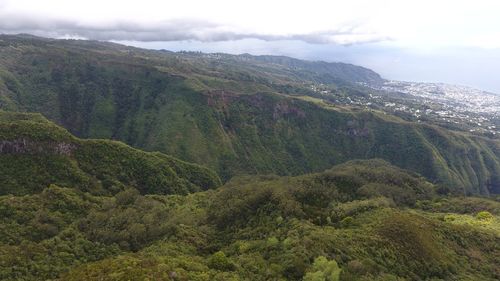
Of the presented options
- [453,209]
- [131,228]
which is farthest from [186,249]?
[453,209]

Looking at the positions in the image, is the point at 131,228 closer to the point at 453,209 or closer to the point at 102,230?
the point at 102,230

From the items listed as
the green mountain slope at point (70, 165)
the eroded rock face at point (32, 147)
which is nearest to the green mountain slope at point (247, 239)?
the green mountain slope at point (70, 165)

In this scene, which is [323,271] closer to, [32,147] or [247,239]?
[247,239]

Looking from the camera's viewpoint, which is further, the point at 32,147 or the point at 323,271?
the point at 32,147

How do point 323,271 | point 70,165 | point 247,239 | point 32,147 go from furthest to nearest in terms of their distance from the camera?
1. point 70,165
2. point 32,147
3. point 247,239
4. point 323,271

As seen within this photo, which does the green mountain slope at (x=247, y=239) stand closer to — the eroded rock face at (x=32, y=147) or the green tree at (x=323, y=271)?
the green tree at (x=323, y=271)

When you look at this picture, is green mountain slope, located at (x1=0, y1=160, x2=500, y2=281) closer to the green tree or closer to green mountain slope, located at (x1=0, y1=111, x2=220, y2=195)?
the green tree

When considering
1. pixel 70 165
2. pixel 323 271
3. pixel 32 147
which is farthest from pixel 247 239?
pixel 32 147
